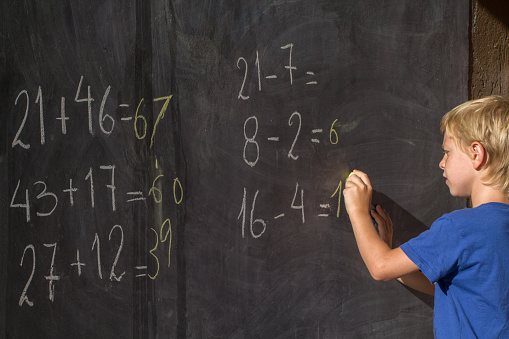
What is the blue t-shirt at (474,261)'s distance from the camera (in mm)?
1137

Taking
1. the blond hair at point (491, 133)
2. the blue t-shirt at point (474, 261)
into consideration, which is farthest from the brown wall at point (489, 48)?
the blue t-shirt at point (474, 261)

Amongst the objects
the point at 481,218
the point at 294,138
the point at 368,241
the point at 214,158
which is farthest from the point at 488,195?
the point at 214,158

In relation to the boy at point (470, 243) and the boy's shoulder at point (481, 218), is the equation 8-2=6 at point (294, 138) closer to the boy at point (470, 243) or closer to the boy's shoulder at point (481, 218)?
the boy at point (470, 243)

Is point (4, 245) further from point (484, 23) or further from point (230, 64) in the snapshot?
point (484, 23)

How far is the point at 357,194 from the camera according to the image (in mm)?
1459

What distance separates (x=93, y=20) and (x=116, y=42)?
13cm

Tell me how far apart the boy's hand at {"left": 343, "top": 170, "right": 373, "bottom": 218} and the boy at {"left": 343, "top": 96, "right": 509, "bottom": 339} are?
97 mm

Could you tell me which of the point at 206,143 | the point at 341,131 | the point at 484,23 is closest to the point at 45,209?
the point at 206,143

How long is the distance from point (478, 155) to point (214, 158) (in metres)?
0.90

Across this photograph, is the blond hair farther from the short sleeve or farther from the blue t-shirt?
the short sleeve

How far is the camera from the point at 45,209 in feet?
5.36

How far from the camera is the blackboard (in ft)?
5.23

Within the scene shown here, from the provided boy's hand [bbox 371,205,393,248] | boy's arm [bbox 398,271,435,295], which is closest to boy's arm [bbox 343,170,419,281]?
boy's hand [bbox 371,205,393,248]

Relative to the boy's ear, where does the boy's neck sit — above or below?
below
